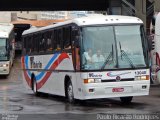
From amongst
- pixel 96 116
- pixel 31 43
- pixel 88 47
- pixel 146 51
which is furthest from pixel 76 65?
pixel 31 43

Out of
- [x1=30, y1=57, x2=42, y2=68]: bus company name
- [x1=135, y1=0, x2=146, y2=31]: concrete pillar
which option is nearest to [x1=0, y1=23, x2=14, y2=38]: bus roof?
[x1=135, y1=0, x2=146, y2=31]: concrete pillar

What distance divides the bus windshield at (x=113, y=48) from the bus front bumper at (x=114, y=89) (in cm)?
52

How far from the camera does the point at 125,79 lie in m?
16.0

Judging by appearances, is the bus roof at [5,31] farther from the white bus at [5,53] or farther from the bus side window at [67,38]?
the bus side window at [67,38]

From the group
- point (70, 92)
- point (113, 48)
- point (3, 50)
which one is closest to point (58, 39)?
point (70, 92)

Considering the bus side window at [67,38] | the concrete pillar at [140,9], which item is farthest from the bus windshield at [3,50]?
the bus side window at [67,38]

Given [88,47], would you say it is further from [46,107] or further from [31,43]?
[31,43]

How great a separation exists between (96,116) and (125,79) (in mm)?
2805

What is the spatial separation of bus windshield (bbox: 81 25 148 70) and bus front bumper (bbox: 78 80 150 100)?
522 millimetres

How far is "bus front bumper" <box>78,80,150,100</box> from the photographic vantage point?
15734mm

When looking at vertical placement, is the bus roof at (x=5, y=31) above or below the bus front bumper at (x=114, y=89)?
above

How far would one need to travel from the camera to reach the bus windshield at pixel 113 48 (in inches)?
627

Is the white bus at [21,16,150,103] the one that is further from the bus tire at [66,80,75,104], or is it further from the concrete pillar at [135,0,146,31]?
the concrete pillar at [135,0,146,31]

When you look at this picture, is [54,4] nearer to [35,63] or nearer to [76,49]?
[35,63]
